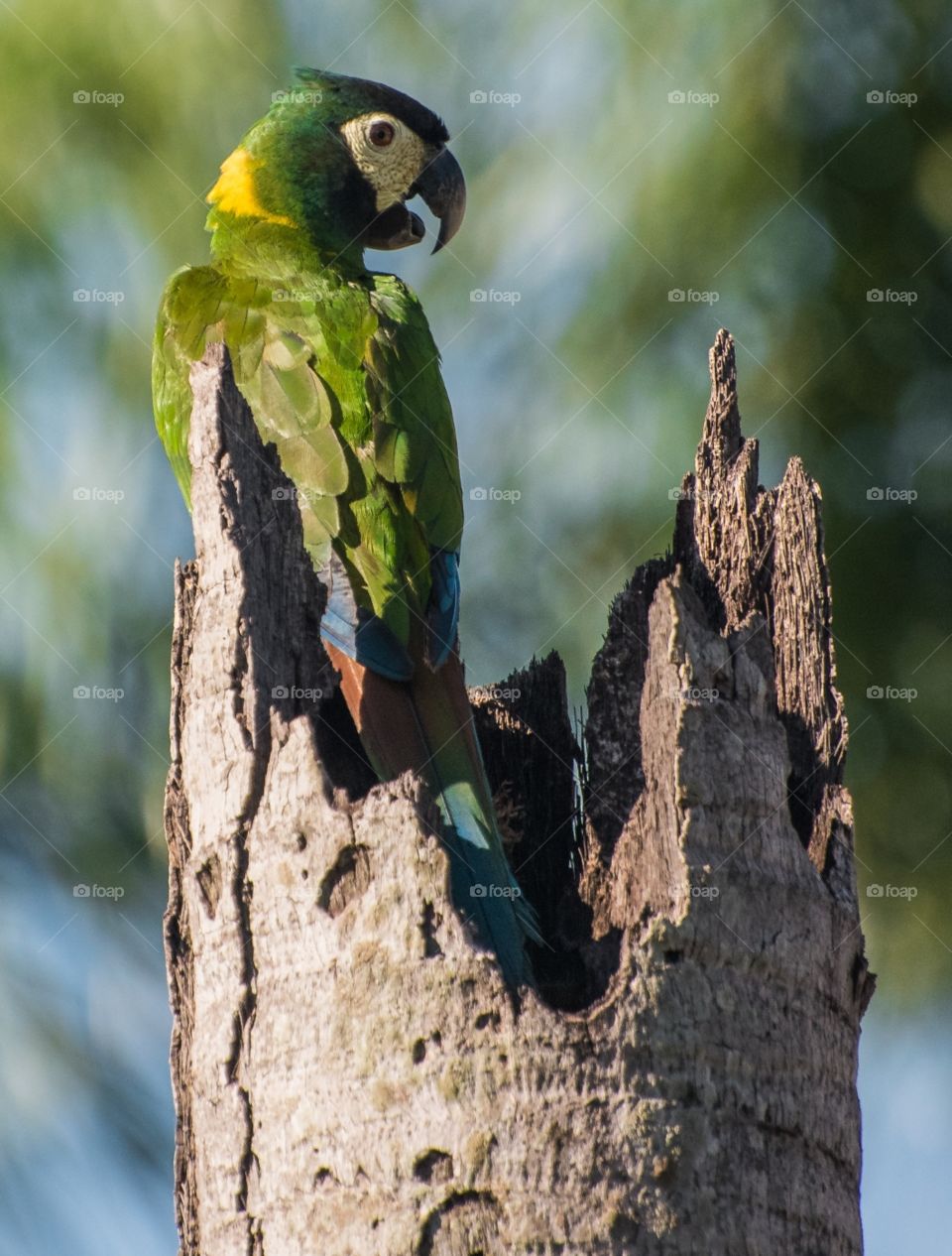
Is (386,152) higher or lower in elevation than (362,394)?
higher

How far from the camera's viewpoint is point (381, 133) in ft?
11.7

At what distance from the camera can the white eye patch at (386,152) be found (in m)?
3.55

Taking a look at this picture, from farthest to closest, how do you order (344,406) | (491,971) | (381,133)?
(381,133), (344,406), (491,971)

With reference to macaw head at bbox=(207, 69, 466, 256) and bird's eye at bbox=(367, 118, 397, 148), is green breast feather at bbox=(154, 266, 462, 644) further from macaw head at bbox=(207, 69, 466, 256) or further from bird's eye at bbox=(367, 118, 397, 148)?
bird's eye at bbox=(367, 118, 397, 148)

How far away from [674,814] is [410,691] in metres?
0.76

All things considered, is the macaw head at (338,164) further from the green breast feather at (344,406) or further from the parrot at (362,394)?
the green breast feather at (344,406)

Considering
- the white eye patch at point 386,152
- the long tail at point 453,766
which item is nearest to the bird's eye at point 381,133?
the white eye patch at point 386,152

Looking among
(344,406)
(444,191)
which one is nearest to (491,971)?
(344,406)

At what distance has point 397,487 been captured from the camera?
104 inches

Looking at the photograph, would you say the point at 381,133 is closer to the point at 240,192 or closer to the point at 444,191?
the point at 444,191

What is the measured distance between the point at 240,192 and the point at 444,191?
534mm

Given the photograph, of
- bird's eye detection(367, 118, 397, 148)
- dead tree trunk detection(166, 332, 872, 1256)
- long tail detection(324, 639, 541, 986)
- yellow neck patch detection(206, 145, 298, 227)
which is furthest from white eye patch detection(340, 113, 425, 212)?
dead tree trunk detection(166, 332, 872, 1256)

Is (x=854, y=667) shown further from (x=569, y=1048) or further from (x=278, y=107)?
(x=278, y=107)

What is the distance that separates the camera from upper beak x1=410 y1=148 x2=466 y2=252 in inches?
137
